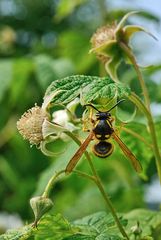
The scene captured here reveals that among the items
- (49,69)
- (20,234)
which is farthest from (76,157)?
(49,69)

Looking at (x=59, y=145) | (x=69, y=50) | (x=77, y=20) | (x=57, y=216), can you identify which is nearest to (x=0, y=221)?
(x=59, y=145)

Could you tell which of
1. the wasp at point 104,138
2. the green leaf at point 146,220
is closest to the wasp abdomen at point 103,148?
the wasp at point 104,138

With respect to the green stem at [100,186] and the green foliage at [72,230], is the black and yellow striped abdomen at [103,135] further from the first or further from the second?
the green foliage at [72,230]

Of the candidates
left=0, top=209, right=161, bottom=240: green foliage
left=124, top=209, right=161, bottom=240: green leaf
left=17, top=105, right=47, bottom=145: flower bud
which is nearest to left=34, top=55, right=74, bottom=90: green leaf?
left=124, top=209, right=161, bottom=240: green leaf

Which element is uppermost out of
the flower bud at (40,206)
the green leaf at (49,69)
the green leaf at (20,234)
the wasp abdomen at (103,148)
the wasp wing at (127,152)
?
the green leaf at (49,69)

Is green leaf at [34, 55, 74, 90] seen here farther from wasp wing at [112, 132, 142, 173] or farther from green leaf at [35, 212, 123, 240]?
wasp wing at [112, 132, 142, 173]

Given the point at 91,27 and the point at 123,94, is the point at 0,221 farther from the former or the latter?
the point at 91,27
